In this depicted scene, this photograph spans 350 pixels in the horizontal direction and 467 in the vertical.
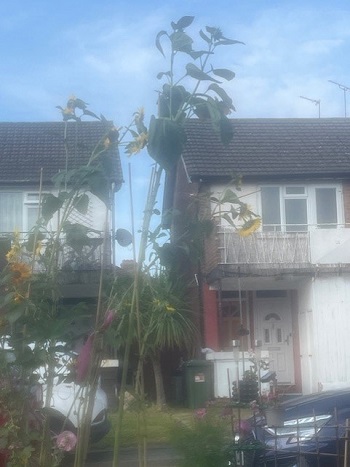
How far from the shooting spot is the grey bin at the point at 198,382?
20.4 m

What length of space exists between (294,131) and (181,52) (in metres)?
24.5

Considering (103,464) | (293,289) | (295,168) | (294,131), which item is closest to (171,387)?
(293,289)

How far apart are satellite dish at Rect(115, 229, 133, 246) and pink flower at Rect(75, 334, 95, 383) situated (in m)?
0.46

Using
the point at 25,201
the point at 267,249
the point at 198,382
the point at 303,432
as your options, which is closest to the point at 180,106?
the point at 303,432

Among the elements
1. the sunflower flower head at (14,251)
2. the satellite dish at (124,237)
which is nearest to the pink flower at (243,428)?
the satellite dish at (124,237)

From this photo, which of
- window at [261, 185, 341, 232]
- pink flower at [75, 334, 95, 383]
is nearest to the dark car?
pink flower at [75, 334, 95, 383]

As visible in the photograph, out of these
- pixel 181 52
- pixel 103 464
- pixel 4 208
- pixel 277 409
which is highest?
pixel 4 208

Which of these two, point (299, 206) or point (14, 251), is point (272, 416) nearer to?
point (14, 251)

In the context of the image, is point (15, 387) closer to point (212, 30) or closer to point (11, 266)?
point (11, 266)

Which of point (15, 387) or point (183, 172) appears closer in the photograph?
point (15, 387)

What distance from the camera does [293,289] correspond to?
83.0 feet

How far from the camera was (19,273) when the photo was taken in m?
3.73

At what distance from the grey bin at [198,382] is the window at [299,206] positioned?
526 cm

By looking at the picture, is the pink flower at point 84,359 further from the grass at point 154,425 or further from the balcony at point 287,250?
the balcony at point 287,250
